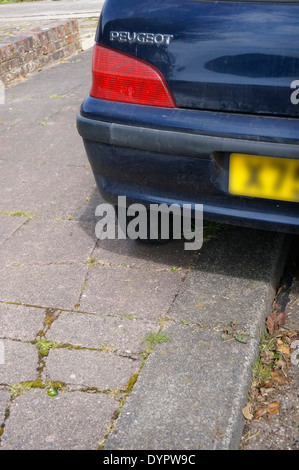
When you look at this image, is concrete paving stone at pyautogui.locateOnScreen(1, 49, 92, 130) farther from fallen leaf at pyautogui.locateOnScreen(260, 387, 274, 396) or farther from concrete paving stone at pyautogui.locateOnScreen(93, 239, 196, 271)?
fallen leaf at pyautogui.locateOnScreen(260, 387, 274, 396)

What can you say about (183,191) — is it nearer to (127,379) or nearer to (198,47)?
(198,47)

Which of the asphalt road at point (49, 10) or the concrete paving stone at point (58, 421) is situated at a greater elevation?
the concrete paving stone at point (58, 421)

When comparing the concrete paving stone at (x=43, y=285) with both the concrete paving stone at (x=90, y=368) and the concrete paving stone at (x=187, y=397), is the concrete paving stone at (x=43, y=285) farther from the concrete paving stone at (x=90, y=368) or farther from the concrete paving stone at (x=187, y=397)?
the concrete paving stone at (x=187, y=397)

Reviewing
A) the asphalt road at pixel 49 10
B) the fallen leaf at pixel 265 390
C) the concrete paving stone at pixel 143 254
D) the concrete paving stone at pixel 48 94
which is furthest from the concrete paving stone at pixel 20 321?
the asphalt road at pixel 49 10

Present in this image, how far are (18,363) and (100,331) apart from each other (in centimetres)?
35

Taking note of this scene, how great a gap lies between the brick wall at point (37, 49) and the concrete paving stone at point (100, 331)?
4.22m

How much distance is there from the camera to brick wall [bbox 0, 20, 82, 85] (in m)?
6.02

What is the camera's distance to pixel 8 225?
3271mm

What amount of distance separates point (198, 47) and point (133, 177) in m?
0.60

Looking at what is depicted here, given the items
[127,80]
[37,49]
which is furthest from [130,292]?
[37,49]

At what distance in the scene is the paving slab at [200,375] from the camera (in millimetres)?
1825

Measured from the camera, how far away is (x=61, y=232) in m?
3.16

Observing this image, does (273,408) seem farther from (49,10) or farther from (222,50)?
(49,10)

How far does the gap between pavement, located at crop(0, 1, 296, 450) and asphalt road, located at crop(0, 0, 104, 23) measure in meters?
9.41
